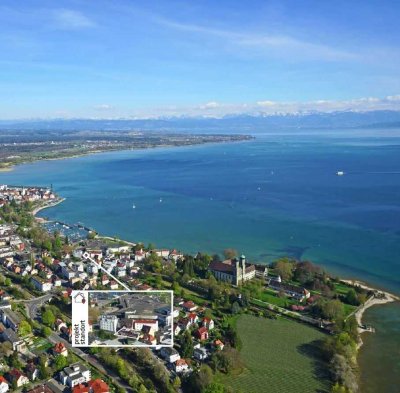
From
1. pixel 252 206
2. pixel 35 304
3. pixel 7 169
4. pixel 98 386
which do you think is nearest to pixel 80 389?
pixel 98 386

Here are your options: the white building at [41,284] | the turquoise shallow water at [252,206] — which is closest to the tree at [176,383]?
the white building at [41,284]

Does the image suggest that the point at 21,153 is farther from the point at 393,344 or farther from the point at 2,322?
the point at 393,344

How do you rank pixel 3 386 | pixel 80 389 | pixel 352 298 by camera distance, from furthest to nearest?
pixel 352 298, pixel 3 386, pixel 80 389

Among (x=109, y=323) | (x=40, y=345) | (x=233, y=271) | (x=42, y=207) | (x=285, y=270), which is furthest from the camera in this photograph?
(x=42, y=207)

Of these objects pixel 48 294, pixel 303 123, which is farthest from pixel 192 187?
pixel 303 123

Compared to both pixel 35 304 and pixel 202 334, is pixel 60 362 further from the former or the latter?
pixel 35 304

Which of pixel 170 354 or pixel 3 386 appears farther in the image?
pixel 170 354
